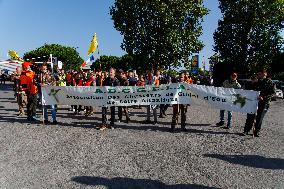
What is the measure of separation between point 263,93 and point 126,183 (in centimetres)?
668

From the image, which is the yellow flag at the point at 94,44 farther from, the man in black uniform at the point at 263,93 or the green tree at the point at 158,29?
the green tree at the point at 158,29

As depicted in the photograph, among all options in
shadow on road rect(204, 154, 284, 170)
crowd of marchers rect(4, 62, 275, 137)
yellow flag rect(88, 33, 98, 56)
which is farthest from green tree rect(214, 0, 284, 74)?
shadow on road rect(204, 154, 284, 170)

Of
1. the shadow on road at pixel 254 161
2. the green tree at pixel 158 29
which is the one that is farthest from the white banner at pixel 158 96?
the green tree at pixel 158 29

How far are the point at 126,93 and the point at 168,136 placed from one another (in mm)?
2477

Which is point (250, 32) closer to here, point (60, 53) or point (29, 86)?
point (29, 86)

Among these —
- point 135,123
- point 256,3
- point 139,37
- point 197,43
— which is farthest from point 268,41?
point 135,123

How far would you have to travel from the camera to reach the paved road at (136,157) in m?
7.23

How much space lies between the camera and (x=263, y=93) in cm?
1201

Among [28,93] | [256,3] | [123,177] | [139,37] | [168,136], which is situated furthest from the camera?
[256,3]

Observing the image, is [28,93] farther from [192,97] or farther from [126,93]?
[192,97]

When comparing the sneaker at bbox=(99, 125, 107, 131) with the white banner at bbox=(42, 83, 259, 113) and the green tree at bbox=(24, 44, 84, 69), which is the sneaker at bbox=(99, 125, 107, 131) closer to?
the white banner at bbox=(42, 83, 259, 113)

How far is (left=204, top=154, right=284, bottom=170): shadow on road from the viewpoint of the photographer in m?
8.49

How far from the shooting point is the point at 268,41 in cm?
4750

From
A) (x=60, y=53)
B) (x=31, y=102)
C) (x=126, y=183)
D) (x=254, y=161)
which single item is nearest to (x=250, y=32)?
(x=31, y=102)
